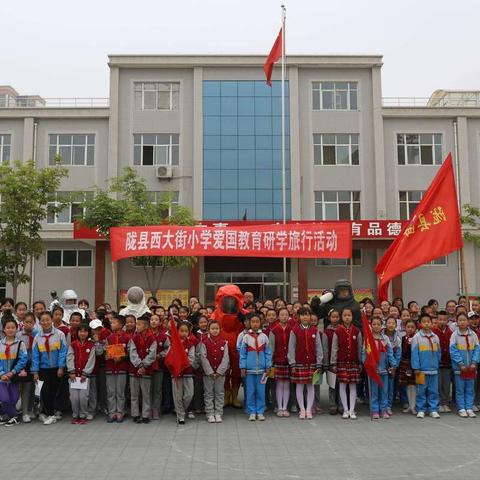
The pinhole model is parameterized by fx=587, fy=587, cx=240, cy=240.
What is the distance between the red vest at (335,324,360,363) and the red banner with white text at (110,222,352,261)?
63.8 inches

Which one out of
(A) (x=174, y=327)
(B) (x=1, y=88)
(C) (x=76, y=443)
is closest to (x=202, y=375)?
(A) (x=174, y=327)

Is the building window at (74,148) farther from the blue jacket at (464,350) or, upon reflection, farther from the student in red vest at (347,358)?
the blue jacket at (464,350)

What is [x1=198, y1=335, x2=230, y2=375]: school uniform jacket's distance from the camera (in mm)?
7965

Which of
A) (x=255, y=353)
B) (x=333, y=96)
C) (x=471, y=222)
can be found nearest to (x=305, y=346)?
(x=255, y=353)

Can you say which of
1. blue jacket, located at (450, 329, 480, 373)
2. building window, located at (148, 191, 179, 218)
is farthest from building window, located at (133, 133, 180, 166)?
blue jacket, located at (450, 329, 480, 373)

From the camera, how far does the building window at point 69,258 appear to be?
79.5 feet

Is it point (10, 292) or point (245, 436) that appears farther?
point (10, 292)

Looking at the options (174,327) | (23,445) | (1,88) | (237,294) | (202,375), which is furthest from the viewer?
(1,88)

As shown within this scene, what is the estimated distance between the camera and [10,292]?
79.0 feet

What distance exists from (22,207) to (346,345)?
10525 mm

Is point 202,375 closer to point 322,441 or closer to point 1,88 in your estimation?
point 322,441

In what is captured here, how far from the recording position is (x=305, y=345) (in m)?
8.17

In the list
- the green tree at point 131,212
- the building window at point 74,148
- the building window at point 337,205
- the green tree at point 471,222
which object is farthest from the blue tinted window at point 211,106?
the green tree at point 471,222

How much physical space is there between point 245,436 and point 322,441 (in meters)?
0.91
